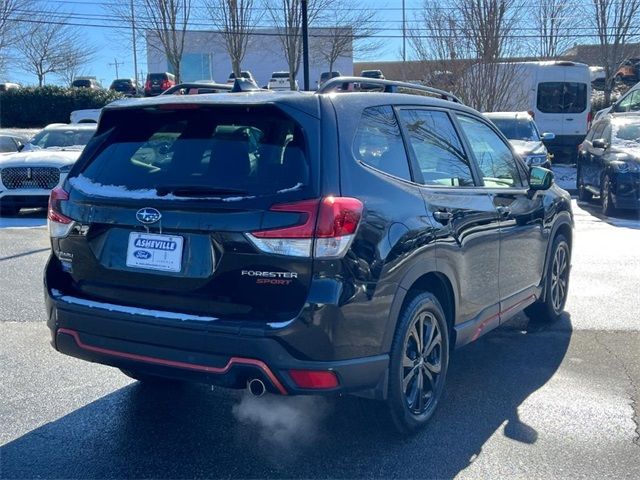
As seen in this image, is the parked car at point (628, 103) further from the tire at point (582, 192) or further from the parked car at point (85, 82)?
the parked car at point (85, 82)

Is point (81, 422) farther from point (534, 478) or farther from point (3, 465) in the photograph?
point (534, 478)

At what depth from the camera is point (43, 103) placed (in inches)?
1300

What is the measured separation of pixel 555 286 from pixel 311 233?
3.54m

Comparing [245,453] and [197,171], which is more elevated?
[197,171]

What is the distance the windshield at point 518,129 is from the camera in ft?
48.2

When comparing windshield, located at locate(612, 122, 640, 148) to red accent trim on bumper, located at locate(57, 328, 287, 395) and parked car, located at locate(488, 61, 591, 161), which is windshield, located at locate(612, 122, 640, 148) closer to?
parked car, located at locate(488, 61, 591, 161)

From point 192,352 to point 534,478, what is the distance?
5.69 ft

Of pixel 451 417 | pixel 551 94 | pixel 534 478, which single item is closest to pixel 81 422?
pixel 451 417

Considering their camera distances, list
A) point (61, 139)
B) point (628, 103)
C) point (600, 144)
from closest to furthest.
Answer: point (600, 144) < point (61, 139) < point (628, 103)

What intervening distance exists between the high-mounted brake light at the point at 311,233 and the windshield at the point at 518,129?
39.5 feet

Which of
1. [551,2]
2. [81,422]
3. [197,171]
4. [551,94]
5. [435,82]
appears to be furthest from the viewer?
[551,2]

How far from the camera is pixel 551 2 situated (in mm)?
26688

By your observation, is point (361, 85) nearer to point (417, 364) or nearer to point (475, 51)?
point (417, 364)

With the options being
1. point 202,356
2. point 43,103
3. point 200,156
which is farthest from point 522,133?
point 43,103
